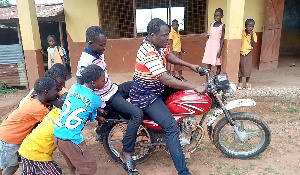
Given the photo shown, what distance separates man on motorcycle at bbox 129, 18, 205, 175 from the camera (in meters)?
2.63

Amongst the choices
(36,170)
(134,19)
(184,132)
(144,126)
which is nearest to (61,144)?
(36,170)

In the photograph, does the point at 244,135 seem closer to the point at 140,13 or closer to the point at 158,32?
the point at 158,32

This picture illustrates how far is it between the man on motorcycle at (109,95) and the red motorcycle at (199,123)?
0.20 m

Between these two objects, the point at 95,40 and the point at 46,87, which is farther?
the point at 95,40

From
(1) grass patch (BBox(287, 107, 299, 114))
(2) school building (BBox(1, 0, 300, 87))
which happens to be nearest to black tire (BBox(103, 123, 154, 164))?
(1) grass patch (BBox(287, 107, 299, 114))

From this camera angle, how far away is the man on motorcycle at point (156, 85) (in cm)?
263

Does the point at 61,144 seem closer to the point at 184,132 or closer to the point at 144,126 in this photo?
the point at 144,126

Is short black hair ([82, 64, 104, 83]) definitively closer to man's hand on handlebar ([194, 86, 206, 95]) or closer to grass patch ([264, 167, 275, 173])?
man's hand on handlebar ([194, 86, 206, 95])

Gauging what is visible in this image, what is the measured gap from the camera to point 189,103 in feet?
9.45

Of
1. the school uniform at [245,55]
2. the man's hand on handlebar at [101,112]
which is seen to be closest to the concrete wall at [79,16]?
the school uniform at [245,55]

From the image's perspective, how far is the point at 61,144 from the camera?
2.43 m

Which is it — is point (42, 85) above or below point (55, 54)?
below

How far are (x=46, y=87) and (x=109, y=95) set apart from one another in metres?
0.71

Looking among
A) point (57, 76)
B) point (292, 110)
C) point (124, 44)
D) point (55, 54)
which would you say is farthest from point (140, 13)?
point (57, 76)
